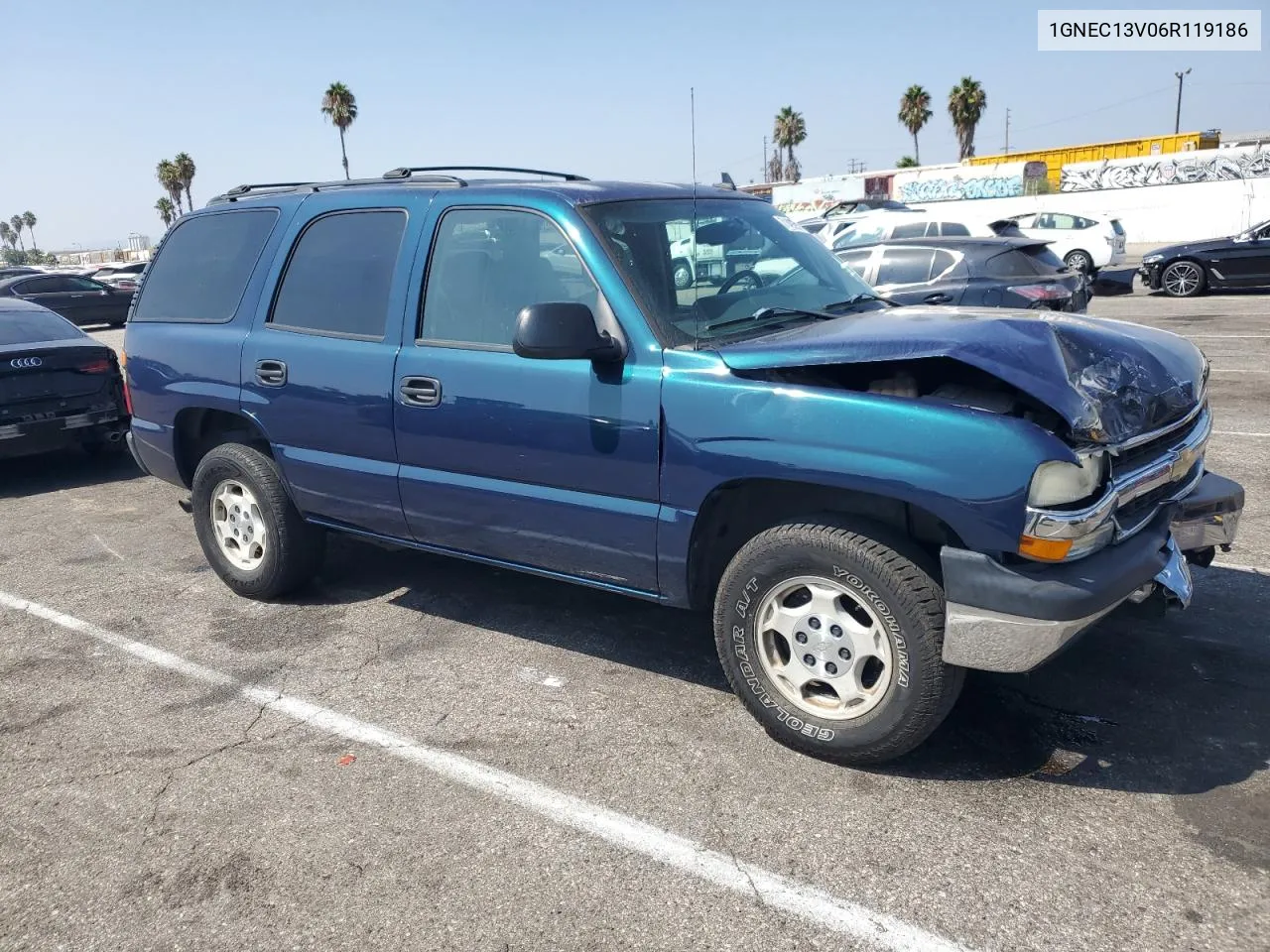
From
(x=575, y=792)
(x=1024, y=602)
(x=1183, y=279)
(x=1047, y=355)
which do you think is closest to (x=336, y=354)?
(x=575, y=792)

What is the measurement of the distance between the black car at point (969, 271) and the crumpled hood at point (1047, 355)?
6.00 meters

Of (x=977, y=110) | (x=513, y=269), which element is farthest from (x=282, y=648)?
(x=977, y=110)

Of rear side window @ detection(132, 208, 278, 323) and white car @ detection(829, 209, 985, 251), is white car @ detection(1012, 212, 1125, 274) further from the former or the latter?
rear side window @ detection(132, 208, 278, 323)

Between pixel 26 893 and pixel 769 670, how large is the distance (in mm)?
2342

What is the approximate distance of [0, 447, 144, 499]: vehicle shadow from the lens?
8.20 meters

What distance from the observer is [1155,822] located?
3.01 meters

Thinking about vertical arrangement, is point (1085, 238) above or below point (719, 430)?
above

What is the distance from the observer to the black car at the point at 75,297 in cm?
2127

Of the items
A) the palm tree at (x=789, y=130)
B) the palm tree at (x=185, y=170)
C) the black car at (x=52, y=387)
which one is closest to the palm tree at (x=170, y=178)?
the palm tree at (x=185, y=170)

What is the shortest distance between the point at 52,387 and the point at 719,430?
22.2 feet

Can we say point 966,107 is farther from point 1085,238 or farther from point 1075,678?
point 1075,678

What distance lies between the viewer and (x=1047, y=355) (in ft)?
10.2

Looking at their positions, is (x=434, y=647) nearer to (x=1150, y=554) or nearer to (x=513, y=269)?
(x=513, y=269)

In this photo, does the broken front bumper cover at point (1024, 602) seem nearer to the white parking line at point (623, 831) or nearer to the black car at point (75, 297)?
the white parking line at point (623, 831)
